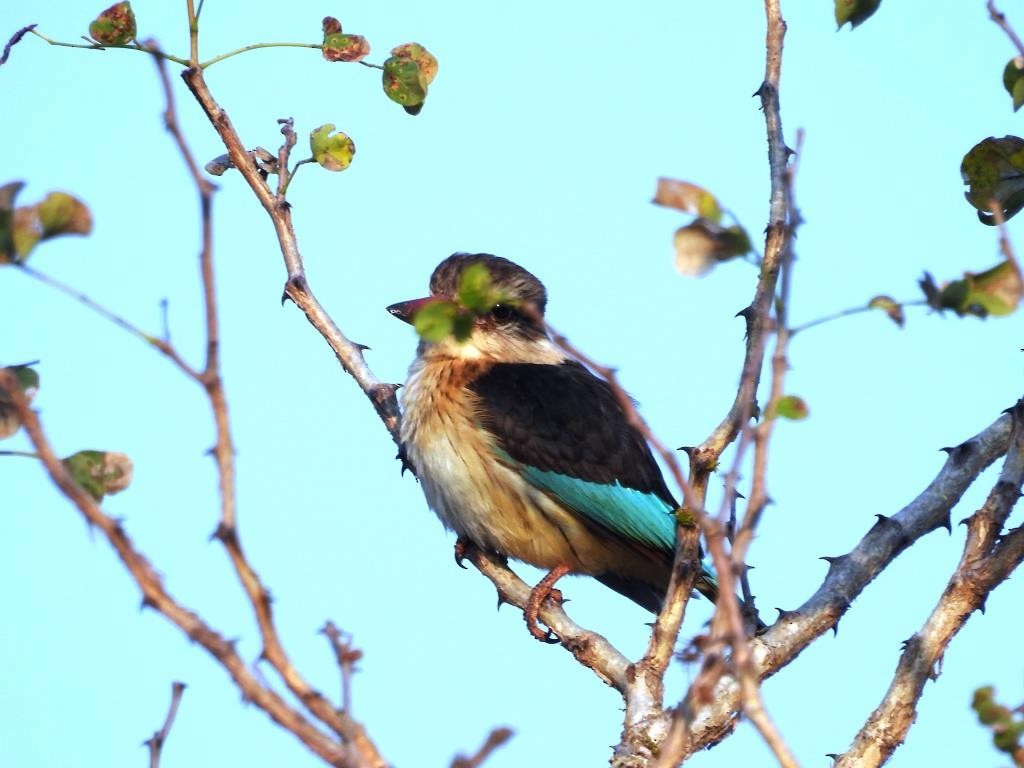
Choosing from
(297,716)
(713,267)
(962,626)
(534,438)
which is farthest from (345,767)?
(534,438)

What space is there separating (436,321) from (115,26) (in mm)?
2298

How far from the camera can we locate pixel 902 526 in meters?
4.71

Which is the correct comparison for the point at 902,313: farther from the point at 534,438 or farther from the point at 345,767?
the point at 534,438

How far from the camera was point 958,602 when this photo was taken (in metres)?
4.07

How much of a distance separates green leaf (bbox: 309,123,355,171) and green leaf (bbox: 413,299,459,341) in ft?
8.94

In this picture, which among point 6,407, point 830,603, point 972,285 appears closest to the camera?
point 972,285

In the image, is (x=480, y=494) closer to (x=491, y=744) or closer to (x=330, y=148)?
(x=330, y=148)

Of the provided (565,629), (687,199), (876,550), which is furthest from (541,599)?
(687,199)

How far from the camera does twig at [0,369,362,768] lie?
1911mm

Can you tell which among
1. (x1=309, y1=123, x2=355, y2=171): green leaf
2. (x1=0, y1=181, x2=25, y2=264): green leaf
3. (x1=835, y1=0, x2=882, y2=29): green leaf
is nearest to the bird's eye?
(x1=309, y1=123, x2=355, y2=171): green leaf

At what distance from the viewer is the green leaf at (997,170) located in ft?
12.3

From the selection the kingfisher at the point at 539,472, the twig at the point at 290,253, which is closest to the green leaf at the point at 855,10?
the twig at the point at 290,253

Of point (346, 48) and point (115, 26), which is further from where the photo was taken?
point (346, 48)

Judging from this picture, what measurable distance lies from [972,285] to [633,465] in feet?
14.6
